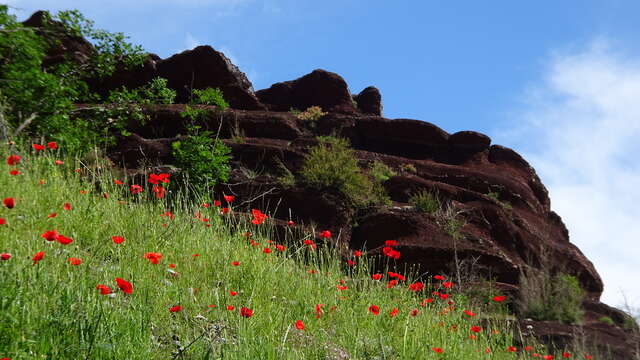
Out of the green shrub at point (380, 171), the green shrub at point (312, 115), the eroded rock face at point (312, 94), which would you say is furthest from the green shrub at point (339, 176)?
the eroded rock face at point (312, 94)

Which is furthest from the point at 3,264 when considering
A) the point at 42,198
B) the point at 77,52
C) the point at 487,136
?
the point at 487,136

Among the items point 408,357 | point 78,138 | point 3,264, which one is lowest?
point 408,357

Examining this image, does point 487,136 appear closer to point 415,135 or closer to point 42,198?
point 415,135

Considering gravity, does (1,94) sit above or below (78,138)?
above

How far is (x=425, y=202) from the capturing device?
36.5 ft

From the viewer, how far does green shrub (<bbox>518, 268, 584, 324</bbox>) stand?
9.51m

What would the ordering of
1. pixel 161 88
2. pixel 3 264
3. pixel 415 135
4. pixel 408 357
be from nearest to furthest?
pixel 3 264, pixel 408 357, pixel 161 88, pixel 415 135

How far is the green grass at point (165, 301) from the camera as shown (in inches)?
108

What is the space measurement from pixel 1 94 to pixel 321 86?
39.6 feet

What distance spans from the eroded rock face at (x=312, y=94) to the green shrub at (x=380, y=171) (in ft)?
18.6

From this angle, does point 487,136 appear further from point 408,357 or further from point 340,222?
point 408,357

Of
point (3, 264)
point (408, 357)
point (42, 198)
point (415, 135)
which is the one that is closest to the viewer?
point (3, 264)

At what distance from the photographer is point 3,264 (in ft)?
10.6

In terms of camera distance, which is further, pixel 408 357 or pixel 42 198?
pixel 42 198
